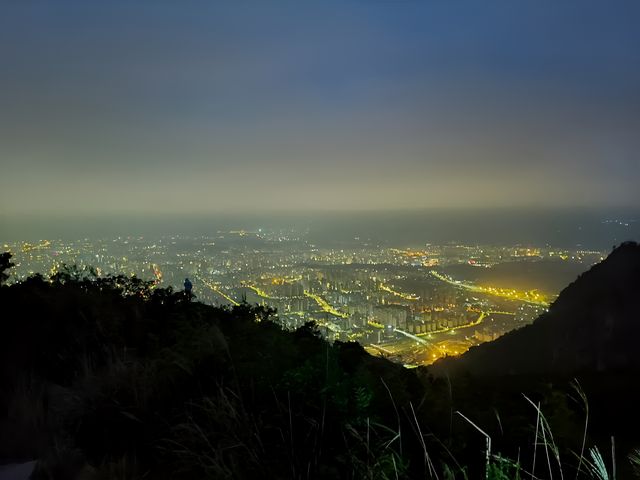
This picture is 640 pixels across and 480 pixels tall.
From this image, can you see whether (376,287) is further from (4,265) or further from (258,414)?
(258,414)

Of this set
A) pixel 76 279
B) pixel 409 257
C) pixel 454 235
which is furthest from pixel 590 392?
pixel 454 235

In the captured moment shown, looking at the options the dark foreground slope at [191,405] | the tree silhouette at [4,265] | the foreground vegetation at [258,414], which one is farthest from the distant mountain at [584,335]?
the tree silhouette at [4,265]

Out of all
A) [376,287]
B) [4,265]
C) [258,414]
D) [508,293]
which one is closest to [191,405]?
[258,414]

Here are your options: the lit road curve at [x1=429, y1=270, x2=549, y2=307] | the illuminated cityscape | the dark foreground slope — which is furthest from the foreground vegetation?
the lit road curve at [x1=429, y1=270, x2=549, y2=307]

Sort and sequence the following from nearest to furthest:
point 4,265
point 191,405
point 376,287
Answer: point 191,405 < point 4,265 < point 376,287

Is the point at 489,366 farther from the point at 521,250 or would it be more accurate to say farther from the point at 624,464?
the point at 521,250

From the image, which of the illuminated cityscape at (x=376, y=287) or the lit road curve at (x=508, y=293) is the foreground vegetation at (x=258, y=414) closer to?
the illuminated cityscape at (x=376, y=287)
